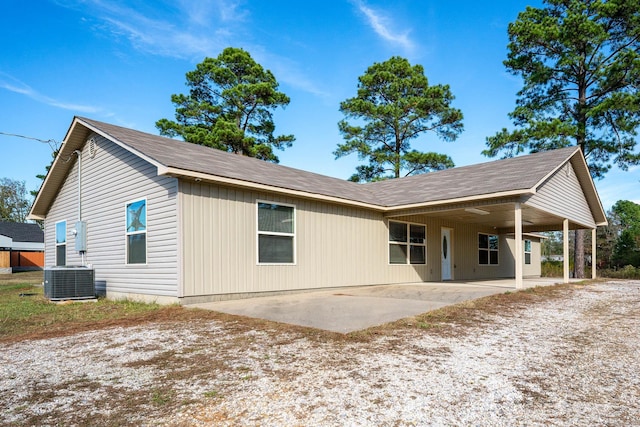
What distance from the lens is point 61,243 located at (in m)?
13.0

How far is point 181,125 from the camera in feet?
85.7

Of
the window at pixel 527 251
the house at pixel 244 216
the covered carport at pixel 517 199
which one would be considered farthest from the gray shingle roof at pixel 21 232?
the window at pixel 527 251

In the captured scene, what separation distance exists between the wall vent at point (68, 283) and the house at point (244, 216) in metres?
0.65

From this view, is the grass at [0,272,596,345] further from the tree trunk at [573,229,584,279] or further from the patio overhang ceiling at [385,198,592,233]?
the tree trunk at [573,229,584,279]

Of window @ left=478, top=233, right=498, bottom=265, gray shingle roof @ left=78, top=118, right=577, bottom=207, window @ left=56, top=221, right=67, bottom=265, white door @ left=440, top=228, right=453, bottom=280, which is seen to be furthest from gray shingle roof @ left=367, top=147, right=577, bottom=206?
window @ left=56, top=221, right=67, bottom=265

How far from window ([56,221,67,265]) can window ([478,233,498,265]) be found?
1565 cm

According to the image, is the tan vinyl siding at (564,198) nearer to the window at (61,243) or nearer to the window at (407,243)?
the window at (407,243)

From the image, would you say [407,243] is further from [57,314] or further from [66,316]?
[57,314]

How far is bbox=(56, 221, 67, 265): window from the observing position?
12.8 m

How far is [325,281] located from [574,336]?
6.41 m

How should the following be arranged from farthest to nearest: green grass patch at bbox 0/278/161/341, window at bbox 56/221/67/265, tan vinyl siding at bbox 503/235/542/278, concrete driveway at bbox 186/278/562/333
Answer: tan vinyl siding at bbox 503/235/542/278, window at bbox 56/221/67/265, green grass patch at bbox 0/278/161/341, concrete driveway at bbox 186/278/562/333

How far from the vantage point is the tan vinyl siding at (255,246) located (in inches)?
326

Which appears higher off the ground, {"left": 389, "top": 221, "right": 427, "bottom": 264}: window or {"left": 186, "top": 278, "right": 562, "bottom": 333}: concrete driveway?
{"left": 389, "top": 221, "right": 427, "bottom": 264}: window

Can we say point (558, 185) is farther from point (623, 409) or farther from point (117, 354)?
point (117, 354)
